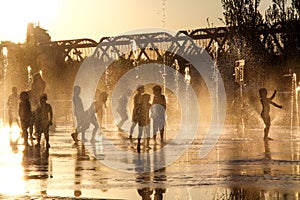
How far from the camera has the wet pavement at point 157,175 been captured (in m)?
11.8

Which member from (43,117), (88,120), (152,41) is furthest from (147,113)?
(152,41)

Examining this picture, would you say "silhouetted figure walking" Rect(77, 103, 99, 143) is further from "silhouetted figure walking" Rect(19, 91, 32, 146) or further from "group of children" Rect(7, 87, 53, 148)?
"silhouetted figure walking" Rect(19, 91, 32, 146)

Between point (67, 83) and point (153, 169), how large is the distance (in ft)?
235

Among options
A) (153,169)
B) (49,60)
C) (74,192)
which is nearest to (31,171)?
(153,169)

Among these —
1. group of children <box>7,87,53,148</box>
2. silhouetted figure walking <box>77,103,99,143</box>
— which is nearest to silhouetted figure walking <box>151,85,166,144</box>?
silhouetted figure walking <box>77,103,99,143</box>

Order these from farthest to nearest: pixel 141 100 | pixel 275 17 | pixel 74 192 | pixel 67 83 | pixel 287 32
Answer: pixel 67 83
pixel 275 17
pixel 287 32
pixel 141 100
pixel 74 192

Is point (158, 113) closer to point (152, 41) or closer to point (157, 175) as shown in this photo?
point (157, 175)

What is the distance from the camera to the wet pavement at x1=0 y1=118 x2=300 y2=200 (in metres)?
11.8

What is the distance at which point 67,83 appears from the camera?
87.0 m

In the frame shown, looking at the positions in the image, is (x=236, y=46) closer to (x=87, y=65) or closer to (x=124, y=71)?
(x=124, y=71)

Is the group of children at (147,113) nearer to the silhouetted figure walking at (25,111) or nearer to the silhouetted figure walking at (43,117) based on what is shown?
the silhouetted figure walking at (43,117)

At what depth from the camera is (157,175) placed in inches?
573

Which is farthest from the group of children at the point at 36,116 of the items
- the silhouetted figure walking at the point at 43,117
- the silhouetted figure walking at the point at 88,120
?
the silhouetted figure walking at the point at 88,120

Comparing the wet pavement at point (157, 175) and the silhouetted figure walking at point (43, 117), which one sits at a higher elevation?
the silhouetted figure walking at point (43, 117)
